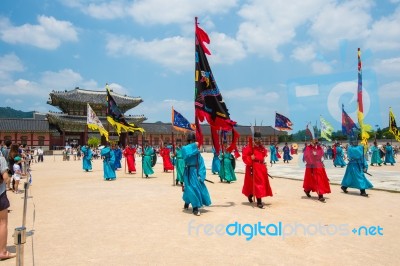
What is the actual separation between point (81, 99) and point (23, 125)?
9.49 m

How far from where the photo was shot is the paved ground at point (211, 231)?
439 centimetres

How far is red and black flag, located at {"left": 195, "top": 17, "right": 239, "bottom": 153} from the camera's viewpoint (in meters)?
8.04

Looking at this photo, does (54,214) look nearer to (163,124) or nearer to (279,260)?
(279,260)

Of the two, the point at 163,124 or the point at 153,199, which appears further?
the point at 163,124

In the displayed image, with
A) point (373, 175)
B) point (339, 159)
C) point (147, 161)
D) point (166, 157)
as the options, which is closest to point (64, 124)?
point (166, 157)

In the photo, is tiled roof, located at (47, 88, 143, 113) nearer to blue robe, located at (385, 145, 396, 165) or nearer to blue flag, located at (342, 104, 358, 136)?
blue robe, located at (385, 145, 396, 165)

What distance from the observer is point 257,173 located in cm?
793

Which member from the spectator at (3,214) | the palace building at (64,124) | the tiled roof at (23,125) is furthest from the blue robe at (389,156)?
the tiled roof at (23,125)

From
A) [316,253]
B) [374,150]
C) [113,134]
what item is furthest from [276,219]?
[113,134]

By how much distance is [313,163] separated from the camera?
902 centimetres

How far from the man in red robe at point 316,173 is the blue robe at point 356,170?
45.6 inches

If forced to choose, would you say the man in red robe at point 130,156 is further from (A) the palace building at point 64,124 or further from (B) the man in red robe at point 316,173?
(A) the palace building at point 64,124

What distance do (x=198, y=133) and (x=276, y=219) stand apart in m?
2.68

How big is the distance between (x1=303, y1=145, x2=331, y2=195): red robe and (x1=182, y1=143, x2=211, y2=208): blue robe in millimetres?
3454
